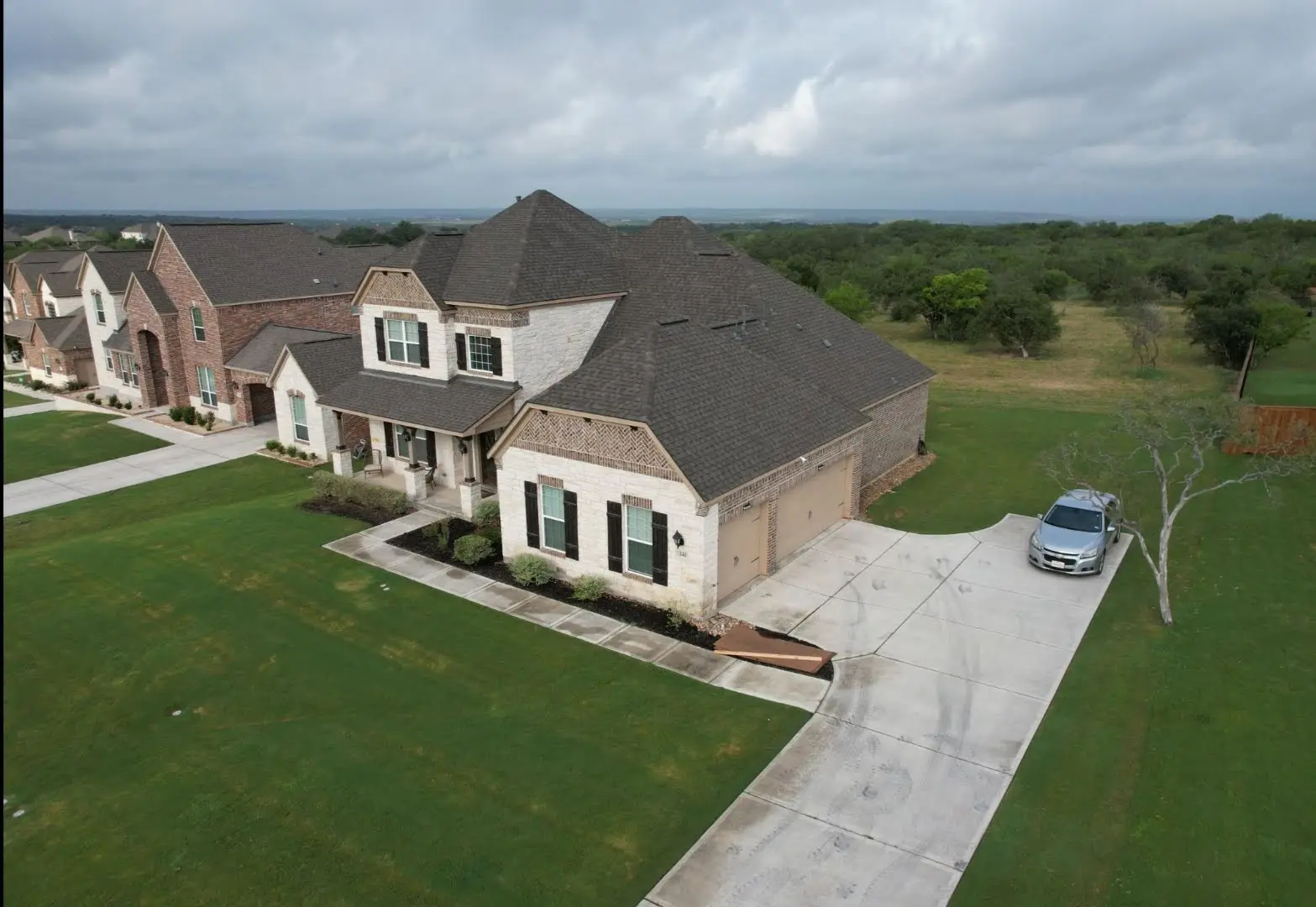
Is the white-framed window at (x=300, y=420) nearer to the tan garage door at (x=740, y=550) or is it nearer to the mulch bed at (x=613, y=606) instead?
the mulch bed at (x=613, y=606)

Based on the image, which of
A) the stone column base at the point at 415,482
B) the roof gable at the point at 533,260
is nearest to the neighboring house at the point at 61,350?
the roof gable at the point at 533,260

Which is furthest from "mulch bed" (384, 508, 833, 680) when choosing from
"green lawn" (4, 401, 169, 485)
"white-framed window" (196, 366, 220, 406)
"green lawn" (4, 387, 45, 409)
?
"green lawn" (4, 387, 45, 409)

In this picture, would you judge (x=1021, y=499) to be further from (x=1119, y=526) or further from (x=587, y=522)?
(x=587, y=522)

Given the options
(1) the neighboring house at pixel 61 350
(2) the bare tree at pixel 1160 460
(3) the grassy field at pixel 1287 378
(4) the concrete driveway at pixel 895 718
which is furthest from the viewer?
(1) the neighboring house at pixel 61 350

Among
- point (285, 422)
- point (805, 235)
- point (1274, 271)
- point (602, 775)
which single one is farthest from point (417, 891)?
point (805, 235)

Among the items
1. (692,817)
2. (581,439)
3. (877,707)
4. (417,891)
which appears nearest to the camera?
(417,891)

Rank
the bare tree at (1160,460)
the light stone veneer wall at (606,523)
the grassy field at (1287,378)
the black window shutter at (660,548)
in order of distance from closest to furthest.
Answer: the light stone veneer wall at (606,523) < the black window shutter at (660,548) < the bare tree at (1160,460) < the grassy field at (1287,378)

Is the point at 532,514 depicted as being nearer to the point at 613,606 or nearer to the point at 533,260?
the point at 613,606

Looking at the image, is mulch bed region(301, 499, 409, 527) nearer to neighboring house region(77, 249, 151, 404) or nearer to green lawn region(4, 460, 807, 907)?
green lawn region(4, 460, 807, 907)
